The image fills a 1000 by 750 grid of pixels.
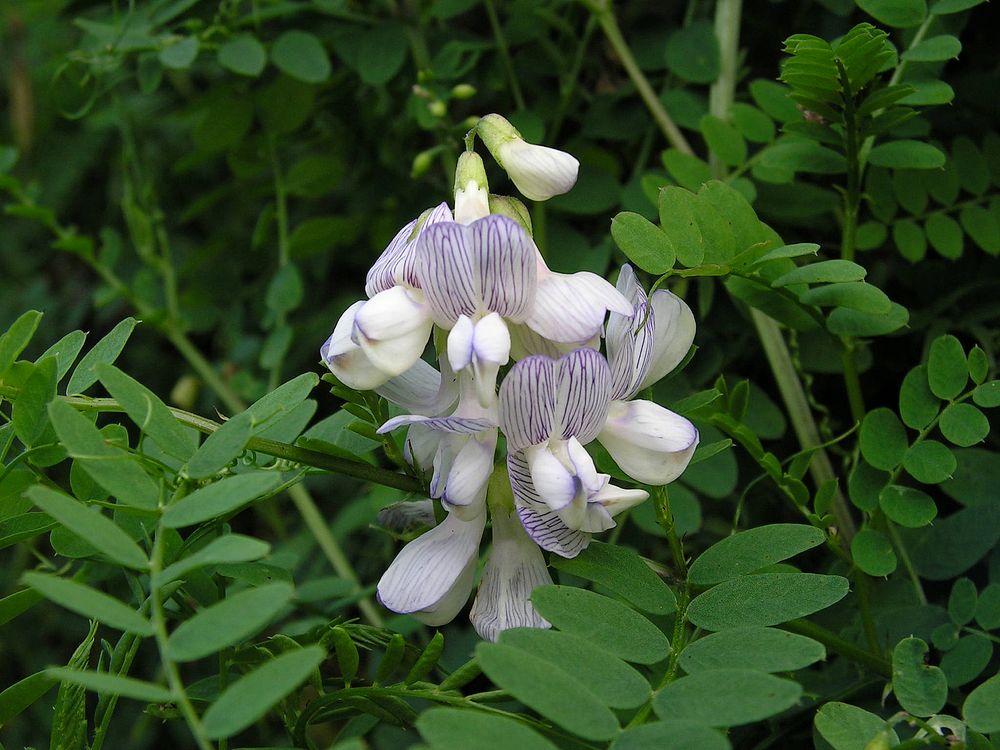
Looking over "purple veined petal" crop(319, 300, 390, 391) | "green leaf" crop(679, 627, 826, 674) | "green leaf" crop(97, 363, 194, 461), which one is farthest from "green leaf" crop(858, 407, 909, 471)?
"green leaf" crop(97, 363, 194, 461)

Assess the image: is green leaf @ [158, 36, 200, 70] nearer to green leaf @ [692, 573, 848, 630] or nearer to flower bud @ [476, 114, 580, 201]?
flower bud @ [476, 114, 580, 201]

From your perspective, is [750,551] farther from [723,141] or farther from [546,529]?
[723,141]

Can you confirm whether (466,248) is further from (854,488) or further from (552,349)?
(854,488)

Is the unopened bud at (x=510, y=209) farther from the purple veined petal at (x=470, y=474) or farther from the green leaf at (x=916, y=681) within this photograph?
the green leaf at (x=916, y=681)

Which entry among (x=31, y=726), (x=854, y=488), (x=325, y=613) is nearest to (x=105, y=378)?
(x=325, y=613)

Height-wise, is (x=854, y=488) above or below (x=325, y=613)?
above

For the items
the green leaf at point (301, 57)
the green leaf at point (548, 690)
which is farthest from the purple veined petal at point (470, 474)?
the green leaf at point (301, 57)

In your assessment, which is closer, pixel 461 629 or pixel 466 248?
pixel 466 248
